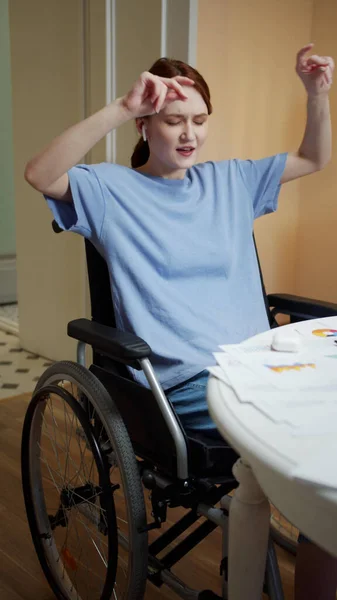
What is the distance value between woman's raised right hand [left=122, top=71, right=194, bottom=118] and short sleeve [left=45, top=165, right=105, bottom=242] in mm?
169

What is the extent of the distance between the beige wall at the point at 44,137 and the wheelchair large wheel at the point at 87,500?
1.27m

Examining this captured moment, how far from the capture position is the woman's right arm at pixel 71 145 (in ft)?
4.11

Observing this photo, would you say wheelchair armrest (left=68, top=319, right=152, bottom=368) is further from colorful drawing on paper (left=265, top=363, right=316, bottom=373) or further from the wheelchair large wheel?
colorful drawing on paper (left=265, top=363, right=316, bottom=373)

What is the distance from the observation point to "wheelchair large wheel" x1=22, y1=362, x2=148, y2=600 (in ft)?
3.61

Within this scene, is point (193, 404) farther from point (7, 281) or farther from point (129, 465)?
point (7, 281)

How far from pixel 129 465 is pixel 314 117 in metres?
0.96

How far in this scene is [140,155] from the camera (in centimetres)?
161

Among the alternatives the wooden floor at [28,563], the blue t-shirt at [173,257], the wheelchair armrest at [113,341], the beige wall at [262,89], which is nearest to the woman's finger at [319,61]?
the blue t-shirt at [173,257]

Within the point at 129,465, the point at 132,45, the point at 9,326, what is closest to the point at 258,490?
the point at 129,465

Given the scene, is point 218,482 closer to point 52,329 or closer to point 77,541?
point 77,541

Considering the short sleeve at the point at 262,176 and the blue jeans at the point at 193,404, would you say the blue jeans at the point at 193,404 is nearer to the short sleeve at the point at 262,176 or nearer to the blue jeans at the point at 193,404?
the blue jeans at the point at 193,404

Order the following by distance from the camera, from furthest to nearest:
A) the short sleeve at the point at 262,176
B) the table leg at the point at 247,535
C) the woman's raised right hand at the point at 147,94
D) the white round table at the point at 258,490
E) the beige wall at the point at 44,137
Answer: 1. the beige wall at the point at 44,137
2. the short sleeve at the point at 262,176
3. the woman's raised right hand at the point at 147,94
4. the table leg at the point at 247,535
5. the white round table at the point at 258,490

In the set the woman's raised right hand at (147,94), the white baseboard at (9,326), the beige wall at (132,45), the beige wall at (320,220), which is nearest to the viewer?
the woman's raised right hand at (147,94)

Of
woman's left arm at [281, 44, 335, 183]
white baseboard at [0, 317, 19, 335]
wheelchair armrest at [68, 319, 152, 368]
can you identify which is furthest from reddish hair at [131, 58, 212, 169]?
white baseboard at [0, 317, 19, 335]
